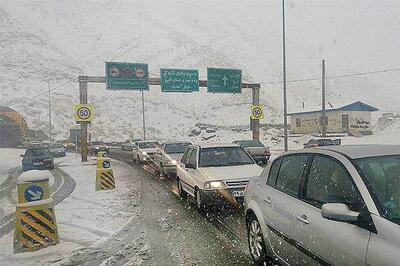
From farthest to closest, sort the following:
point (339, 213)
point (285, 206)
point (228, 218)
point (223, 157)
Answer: point (223, 157)
point (228, 218)
point (285, 206)
point (339, 213)

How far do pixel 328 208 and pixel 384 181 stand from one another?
0.62 metres

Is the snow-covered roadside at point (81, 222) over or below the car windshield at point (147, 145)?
below

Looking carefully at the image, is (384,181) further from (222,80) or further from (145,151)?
(222,80)

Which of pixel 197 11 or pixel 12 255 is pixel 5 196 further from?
pixel 197 11

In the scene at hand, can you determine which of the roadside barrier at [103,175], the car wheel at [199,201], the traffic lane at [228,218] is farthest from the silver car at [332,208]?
the roadside barrier at [103,175]

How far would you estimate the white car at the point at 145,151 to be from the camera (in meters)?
24.7

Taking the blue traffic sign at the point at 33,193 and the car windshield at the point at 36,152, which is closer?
the blue traffic sign at the point at 33,193

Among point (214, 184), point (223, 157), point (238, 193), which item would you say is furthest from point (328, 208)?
point (223, 157)

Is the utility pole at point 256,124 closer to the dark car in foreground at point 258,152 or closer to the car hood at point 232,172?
the dark car in foreground at point 258,152

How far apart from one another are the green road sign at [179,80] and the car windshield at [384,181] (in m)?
25.6

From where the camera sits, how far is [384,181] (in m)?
3.43

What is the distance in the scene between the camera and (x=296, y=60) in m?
147

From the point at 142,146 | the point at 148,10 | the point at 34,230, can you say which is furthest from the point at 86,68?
the point at 34,230

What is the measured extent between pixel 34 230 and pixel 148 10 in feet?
542
